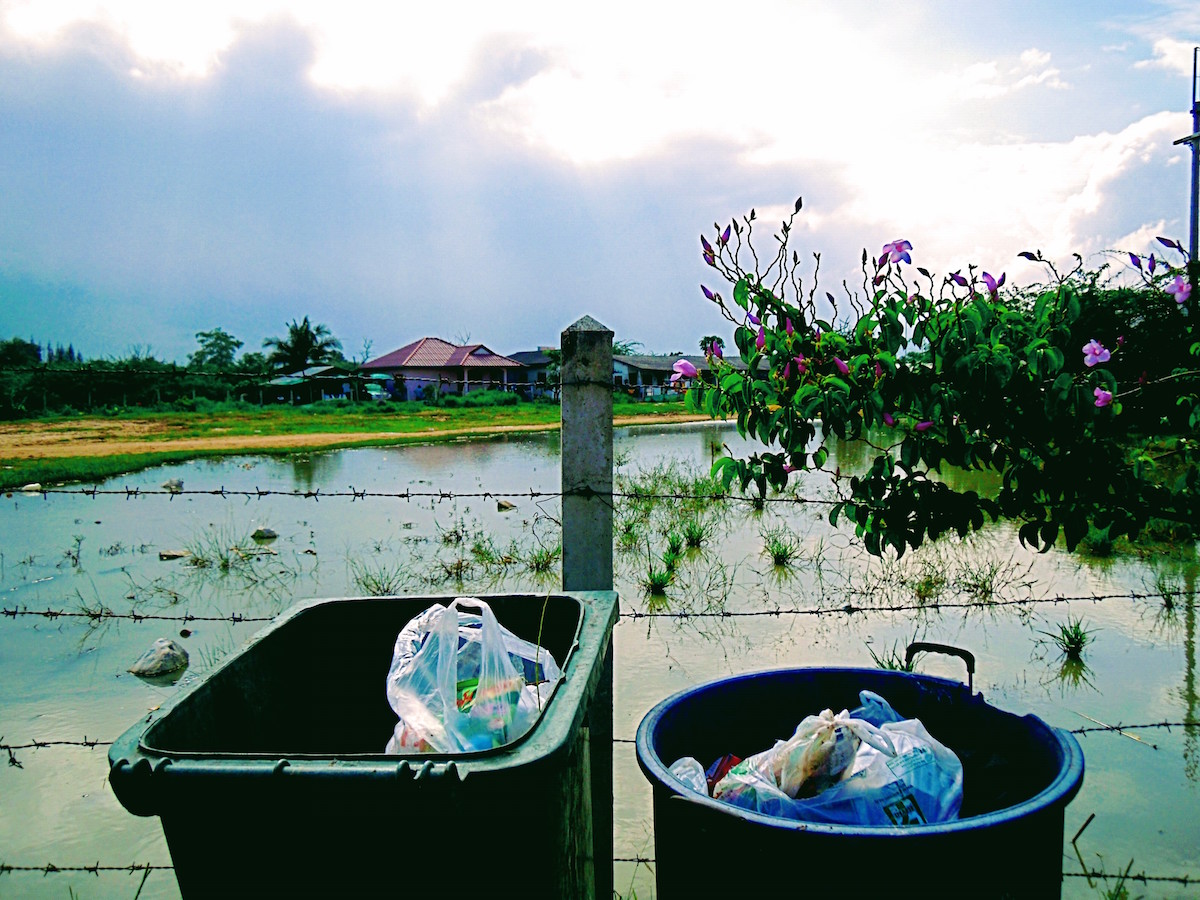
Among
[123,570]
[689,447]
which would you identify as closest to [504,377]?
[689,447]

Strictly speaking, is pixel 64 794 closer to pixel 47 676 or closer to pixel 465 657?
pixel 47 676

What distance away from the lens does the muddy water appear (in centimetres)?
278

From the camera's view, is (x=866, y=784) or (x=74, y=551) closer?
(x=866, y=784)

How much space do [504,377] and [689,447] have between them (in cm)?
3823

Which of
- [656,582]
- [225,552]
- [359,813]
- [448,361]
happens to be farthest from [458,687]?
[448,361]

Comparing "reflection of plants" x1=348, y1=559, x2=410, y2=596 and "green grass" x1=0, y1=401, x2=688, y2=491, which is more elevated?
"green grass" x1=0, y1=401, x2=688, y2=491

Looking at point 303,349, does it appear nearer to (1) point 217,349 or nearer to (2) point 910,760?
(1) point 217,349

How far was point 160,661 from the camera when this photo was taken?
4.34m

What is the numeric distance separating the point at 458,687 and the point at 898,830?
79 cm

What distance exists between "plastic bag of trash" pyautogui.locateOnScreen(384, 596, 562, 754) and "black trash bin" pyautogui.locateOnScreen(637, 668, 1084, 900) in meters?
0.23

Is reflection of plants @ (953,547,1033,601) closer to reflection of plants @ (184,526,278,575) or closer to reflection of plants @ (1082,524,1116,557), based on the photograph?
reflection of plants @ (1082,524,1116,557)

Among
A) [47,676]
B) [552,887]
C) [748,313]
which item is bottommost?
[47,676]

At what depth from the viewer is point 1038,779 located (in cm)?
154

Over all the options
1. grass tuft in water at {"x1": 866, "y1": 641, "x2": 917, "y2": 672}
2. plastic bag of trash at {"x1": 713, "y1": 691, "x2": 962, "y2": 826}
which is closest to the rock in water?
grass tuft in water at {"x1": 866, "y1": 641, "x2": 917, "y2": 672}
